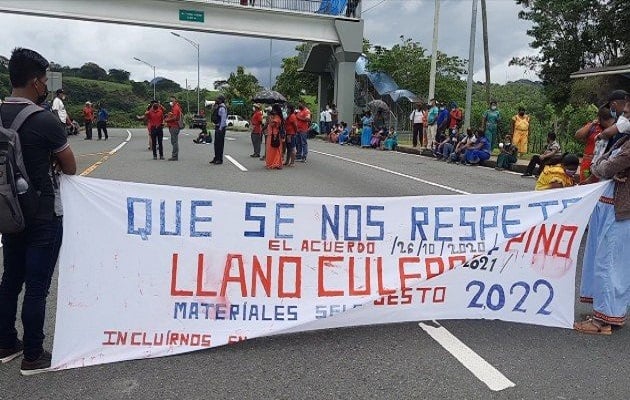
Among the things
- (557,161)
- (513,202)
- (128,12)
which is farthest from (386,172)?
(128,12)

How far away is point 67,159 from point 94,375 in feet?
4.37

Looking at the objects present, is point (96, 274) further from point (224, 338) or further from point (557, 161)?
point (557, 161)

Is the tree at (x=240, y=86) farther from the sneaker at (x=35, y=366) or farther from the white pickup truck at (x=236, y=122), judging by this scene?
the sneaker at (x=35, y=366)

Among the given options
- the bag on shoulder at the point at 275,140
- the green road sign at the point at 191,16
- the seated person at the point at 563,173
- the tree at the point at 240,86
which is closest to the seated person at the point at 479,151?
the bag on shoulder at the point at 275,140

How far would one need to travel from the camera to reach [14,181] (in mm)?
3133

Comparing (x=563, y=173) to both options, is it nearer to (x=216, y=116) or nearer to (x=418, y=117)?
(x=216, y=116)

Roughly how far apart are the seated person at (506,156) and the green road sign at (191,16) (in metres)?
18.2

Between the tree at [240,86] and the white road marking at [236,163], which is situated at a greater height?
the tree at [240,86]

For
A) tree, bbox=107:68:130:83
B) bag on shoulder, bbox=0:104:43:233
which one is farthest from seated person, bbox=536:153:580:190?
tree, bbox=107:68:130:83

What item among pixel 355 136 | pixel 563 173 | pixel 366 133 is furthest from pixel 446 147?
pixel 563 173

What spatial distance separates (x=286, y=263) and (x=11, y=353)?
187 centimetres

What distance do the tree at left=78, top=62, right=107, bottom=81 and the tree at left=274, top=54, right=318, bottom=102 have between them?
90794 mm

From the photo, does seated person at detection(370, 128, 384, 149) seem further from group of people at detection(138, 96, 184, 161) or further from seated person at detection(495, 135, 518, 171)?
group of people at detection(138, 96, 184, 161)

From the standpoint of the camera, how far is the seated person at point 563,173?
5891mm
